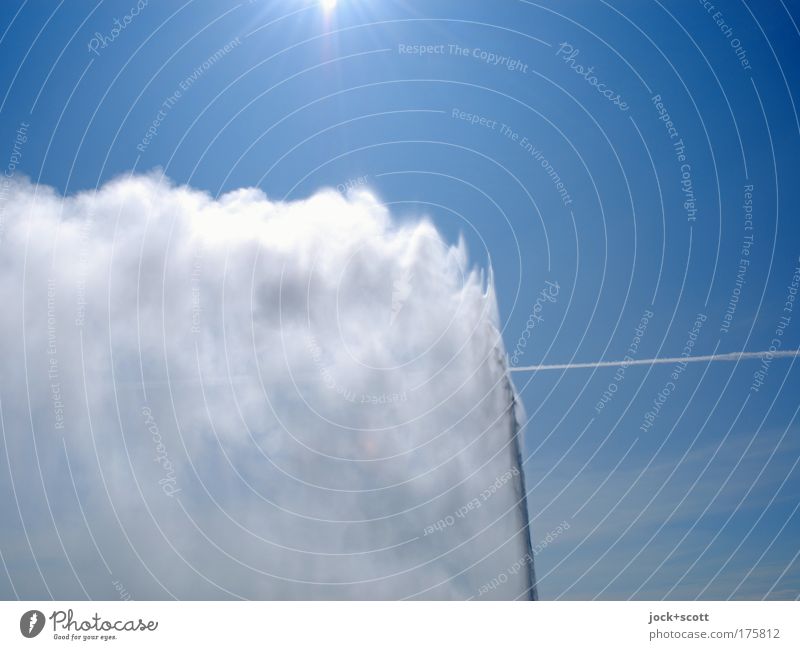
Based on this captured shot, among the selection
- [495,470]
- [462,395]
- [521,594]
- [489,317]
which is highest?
[489,317]

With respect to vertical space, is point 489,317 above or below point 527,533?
above

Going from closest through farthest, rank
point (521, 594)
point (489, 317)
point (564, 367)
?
point (521, 594) → point (564, 367) → point (489, 317)

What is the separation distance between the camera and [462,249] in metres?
55.9

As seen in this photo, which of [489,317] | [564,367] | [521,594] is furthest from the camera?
[489,317]

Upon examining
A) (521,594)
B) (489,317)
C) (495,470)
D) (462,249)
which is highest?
(462,249)
